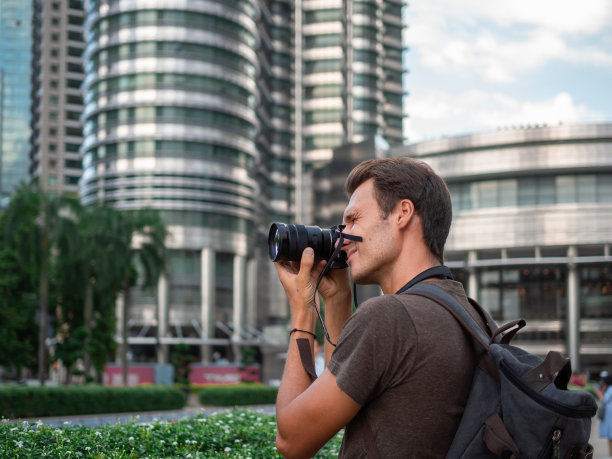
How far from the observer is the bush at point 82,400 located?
69.9 feet

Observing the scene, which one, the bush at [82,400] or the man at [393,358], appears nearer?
the man at [393,358]

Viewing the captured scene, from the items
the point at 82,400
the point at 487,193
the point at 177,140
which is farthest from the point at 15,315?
the point at 487,193

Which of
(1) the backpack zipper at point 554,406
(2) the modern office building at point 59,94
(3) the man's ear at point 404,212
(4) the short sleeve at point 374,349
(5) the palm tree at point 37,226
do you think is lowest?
(1) the backpack zipper at point 554,406

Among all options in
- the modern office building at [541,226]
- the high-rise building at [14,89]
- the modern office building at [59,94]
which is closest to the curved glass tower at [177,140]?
the modern office building at [541,226]

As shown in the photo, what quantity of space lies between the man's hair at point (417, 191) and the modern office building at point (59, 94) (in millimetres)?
110257

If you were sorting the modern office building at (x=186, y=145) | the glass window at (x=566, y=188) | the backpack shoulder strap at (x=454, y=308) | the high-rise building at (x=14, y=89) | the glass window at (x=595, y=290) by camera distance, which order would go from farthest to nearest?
the high-rise building at (x=14, y=89) → the modern office building at (x=186, y=145) → the glass window at (x=595, y=290) → the glass window at (x=566, y=188) → the backpack shoulder strap at (x=454, y=308)

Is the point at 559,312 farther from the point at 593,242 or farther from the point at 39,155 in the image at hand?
the point at 39,155

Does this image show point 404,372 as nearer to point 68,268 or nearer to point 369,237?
point 369,237

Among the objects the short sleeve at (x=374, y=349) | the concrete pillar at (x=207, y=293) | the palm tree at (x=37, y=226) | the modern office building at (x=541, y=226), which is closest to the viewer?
the short sleeve at (x=374, y=349)

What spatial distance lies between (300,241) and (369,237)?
27cm

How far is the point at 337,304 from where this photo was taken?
2840 millimetres

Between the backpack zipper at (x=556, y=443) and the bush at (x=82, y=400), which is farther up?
the backpack zipper at (x=556, y=443)

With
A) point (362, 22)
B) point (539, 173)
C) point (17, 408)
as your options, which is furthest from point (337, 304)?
point (362, 22)

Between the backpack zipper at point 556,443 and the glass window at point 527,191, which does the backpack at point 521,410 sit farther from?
the glass window at point 527,191
